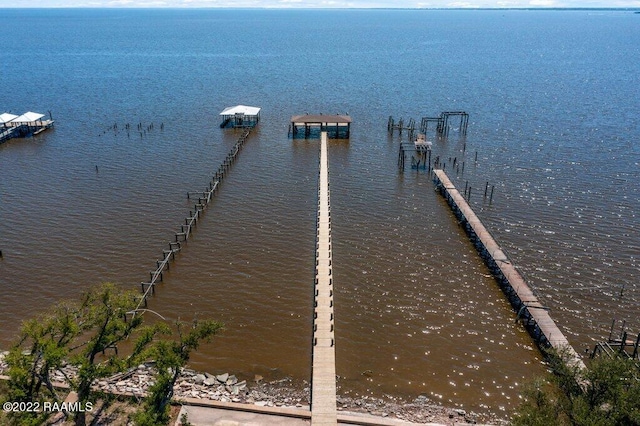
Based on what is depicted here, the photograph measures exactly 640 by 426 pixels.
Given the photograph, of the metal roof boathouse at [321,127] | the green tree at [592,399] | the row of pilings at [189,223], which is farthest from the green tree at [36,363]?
the metal roof boathouse at [321,127]

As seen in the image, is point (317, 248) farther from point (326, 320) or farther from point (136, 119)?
point (136, 119)

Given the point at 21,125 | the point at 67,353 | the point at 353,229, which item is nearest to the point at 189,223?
the point at 353,229

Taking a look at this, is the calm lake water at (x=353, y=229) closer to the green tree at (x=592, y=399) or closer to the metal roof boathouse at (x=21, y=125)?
the metal roof boathouse at (x=21, y=125)

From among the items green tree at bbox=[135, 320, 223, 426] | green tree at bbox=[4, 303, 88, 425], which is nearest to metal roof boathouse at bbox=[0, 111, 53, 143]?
green tree at bbox=[4, 303, 88, 425]

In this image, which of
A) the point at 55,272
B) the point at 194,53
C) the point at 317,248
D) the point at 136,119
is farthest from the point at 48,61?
the point at 317,248

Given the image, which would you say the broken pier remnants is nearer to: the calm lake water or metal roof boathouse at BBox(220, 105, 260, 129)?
the calm lake water
